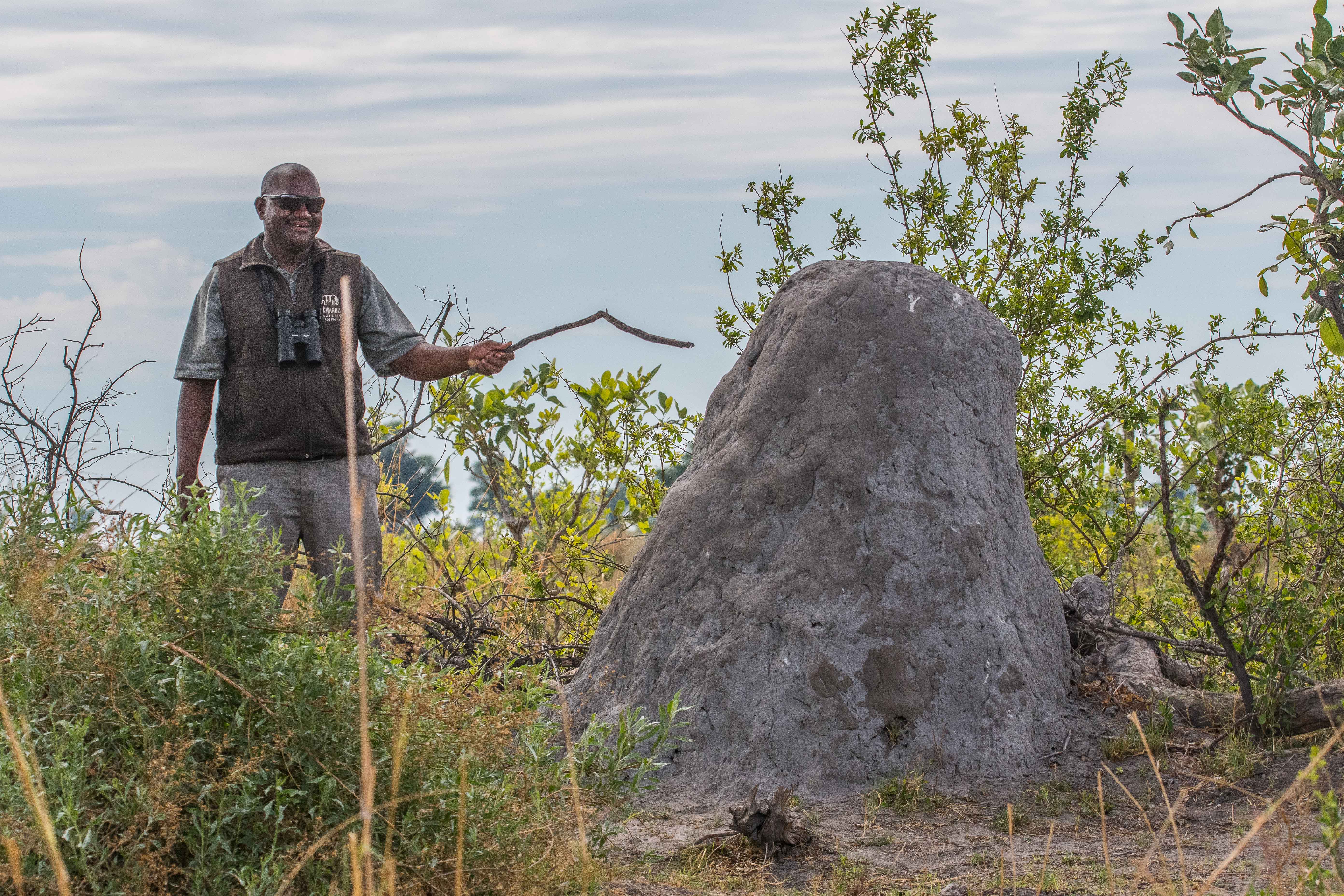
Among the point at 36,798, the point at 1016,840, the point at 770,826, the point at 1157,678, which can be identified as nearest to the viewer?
the point at 36,798

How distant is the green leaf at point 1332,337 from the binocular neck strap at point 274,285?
3.98m

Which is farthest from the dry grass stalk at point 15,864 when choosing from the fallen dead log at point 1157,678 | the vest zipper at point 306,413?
the fallen dead log at point 1157,678

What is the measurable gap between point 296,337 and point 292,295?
22cm

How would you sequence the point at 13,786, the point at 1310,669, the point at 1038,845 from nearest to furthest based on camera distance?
the point at 13,786, the point at 1038,845, the point at 1310,669

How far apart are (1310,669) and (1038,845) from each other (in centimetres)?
249

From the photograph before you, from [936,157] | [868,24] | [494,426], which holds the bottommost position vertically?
[494,426]

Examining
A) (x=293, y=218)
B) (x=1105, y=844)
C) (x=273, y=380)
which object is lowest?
(x=1105, y=844)

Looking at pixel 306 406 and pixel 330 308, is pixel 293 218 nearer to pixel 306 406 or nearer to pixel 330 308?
pixel 330 308

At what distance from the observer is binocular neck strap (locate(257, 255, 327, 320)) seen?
5.24 meters

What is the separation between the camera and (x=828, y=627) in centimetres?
479

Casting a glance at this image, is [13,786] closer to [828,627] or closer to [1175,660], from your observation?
[828,627]

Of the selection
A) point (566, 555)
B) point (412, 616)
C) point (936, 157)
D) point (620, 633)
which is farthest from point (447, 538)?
point (936, 157)

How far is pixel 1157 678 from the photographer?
17.9 feet

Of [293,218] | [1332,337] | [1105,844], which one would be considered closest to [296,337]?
[293,218]
